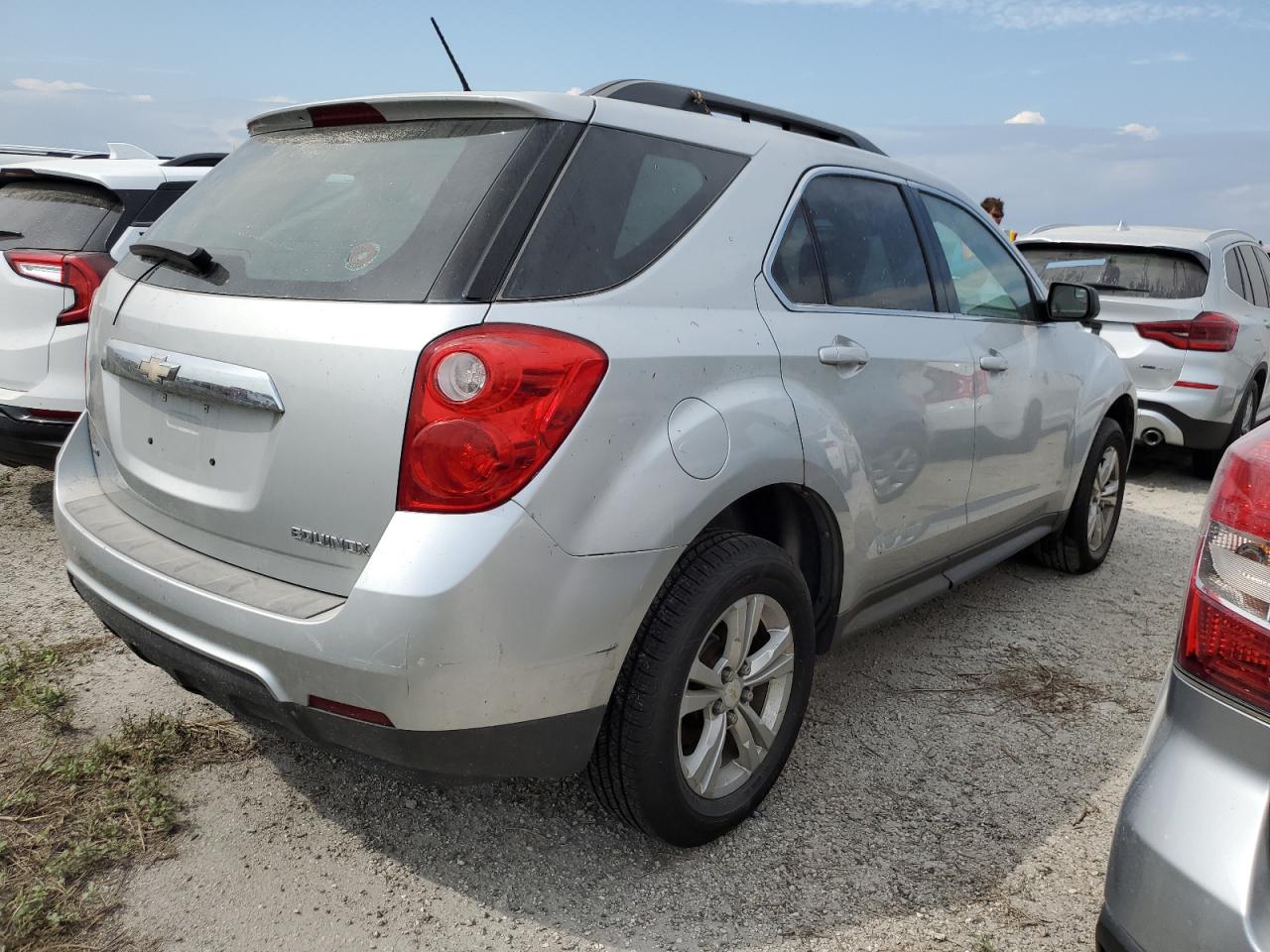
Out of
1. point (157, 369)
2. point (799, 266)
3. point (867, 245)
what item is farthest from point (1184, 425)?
point (157, 369)

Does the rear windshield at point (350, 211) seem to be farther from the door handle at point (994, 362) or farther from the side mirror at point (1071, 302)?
the side mirror at point (1071, 302)

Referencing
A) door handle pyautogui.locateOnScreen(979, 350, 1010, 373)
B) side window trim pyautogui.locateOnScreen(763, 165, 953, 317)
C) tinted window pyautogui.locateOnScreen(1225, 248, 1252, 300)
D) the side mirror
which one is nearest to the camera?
side window trim pyautogui.locateOnScreen(763, 165, 953, 317)

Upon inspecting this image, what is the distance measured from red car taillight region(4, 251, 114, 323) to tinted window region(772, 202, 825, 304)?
303 centimetres

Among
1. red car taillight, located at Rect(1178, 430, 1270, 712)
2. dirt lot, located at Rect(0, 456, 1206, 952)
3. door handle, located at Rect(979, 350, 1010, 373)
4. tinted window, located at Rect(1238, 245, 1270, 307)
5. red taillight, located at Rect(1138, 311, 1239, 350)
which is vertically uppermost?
red car taillight, located at Rect(1178, 430, 1270, 712)

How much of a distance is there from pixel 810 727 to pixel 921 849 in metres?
0.65

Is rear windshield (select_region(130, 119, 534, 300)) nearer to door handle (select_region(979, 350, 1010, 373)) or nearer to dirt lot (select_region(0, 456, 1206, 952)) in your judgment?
dirt lot (select_region(0, 456, 1206, 952))

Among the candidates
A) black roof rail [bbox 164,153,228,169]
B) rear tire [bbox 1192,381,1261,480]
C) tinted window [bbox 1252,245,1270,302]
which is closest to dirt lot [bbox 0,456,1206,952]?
black roof rail [bbox 164,153,228,169]

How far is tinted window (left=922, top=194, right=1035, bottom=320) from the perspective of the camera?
11.5ft

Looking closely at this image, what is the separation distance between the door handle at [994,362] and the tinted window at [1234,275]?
4155 mm

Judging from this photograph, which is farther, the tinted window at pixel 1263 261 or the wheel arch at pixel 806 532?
the tinted window at pixel 1263 261

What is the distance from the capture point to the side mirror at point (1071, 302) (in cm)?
391

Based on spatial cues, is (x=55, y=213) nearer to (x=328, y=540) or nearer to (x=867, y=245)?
(x=328, y=540)

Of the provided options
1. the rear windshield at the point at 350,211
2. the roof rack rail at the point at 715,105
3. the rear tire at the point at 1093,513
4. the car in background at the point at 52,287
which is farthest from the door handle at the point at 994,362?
the car in background at the point at 52,287

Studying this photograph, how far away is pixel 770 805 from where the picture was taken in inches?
108
